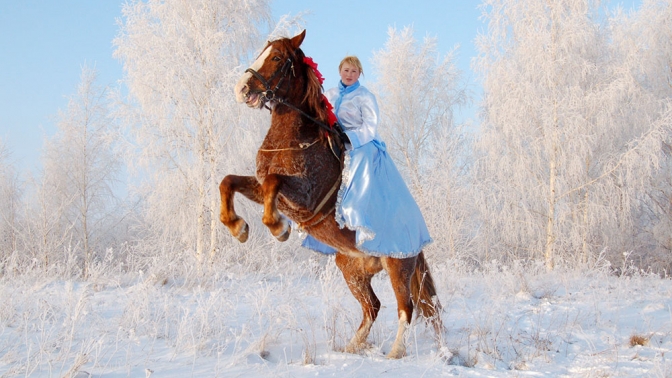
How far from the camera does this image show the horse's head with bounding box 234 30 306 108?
11.7ft

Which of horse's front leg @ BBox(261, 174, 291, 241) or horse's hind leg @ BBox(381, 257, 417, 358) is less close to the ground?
horse's front leg @ BBox(261, 174, 291, 241)

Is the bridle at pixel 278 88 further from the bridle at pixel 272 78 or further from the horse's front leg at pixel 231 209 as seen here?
the horse's front leg at pixel 231 209

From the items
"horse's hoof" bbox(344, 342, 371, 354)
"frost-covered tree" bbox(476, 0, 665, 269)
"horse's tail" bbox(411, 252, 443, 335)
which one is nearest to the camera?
"horse's hoof" bbox(344, 342, 371, 354)

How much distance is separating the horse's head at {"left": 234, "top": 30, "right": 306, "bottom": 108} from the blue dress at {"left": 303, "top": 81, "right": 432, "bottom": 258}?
66 cm

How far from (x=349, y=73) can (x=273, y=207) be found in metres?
1.67

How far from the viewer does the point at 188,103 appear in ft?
37.6

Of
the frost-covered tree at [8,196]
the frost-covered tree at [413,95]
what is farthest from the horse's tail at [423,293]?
the frost-covered tree at [8,196]

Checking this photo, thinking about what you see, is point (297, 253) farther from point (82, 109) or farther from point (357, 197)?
point (357, 197)

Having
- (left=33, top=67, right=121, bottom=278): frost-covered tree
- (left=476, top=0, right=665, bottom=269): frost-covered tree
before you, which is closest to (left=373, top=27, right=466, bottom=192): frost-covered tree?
(left=476, top=0, right=665, bottom=269): frost-covered tree

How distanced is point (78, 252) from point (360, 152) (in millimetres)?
17910

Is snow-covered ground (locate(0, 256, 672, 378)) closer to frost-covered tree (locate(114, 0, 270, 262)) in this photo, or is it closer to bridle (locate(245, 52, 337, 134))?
bridle (locate(245, 52, 337, 134))

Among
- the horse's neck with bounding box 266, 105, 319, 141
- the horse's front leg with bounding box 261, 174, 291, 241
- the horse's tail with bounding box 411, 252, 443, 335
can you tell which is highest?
the horse's neck with bounding box 266, 105, 319, 141

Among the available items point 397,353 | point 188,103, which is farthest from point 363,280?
point 188,103

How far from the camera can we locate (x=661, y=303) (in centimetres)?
647
